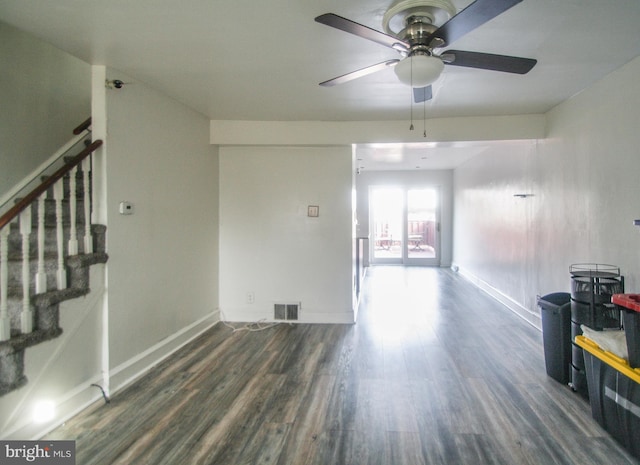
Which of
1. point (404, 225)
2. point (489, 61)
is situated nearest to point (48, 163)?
point (489, 61)

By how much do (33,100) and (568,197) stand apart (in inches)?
198

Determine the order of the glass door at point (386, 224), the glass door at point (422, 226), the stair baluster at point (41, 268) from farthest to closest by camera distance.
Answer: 1. the glass door at point (386, 224)
2. the glass door at point (422, 226)
3. the stair baluster at point (41, 268)

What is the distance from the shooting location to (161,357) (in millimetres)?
2990

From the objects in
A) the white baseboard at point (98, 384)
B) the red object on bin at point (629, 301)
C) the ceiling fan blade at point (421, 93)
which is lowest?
the white baseboard at point (98, 384)

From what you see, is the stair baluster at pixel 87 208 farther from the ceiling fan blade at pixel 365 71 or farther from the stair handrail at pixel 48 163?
the ceiling fan blade at pixel 365 71

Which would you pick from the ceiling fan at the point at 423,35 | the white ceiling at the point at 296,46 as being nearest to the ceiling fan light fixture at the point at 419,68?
the ceiling fan at the point at 423,35

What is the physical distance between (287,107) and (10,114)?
233cm

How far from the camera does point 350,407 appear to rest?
2229mm

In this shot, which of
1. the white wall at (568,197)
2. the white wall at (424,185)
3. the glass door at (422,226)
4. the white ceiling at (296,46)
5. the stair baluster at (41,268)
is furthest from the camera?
the glass door at (422,226)

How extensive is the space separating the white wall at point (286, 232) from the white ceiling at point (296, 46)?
93 centimetres

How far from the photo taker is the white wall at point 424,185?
8.33 m

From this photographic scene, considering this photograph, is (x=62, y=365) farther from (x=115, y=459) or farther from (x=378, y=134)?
(x=378, y=134)

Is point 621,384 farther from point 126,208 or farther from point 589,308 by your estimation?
point 126,208

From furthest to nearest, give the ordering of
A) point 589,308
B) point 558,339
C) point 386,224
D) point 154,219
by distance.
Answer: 1. point 386,224
2. point 154,219
3. point 558,339
4. point 589,308
